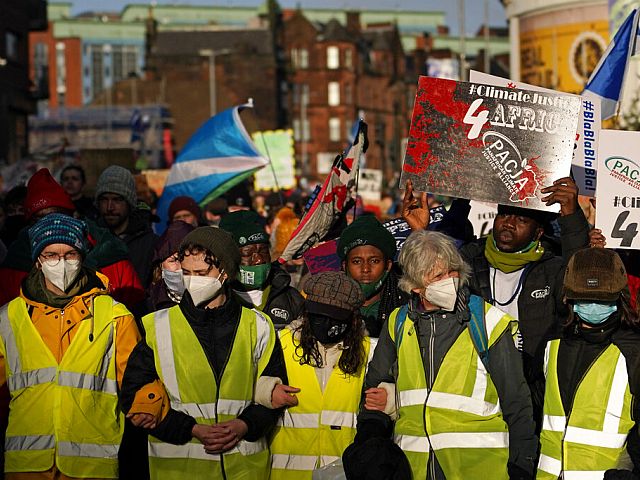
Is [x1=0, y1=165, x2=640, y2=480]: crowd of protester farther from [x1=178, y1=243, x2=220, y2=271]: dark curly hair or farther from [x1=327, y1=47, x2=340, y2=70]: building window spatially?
[x1=327, y1=47, x2=340, y2=70]: building window

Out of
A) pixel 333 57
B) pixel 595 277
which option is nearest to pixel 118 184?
pixel 595 277

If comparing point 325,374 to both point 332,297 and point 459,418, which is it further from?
point 459,418

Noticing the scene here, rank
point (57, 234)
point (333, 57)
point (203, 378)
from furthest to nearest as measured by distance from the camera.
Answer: point (333, 57) → point (57, 234) → point (203, 378)

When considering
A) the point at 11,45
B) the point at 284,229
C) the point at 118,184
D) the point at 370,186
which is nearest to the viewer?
the point at 118,184

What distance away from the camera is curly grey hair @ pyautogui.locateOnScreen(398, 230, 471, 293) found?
6.02m

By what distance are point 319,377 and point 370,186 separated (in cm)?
2130

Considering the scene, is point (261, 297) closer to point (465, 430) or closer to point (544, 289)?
point (544, 289)

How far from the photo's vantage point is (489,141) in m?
7.54

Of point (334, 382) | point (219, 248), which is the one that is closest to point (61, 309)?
point (219, 248)

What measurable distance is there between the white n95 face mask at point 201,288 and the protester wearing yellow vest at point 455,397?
32.4 inches

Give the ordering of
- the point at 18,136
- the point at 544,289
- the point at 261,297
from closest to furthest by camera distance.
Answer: the point at 544,289, the point at 261,297, the point at 18,136

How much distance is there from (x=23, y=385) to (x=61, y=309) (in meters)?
0.38

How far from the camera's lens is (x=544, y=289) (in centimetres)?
719

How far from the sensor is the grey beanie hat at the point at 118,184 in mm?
9820
